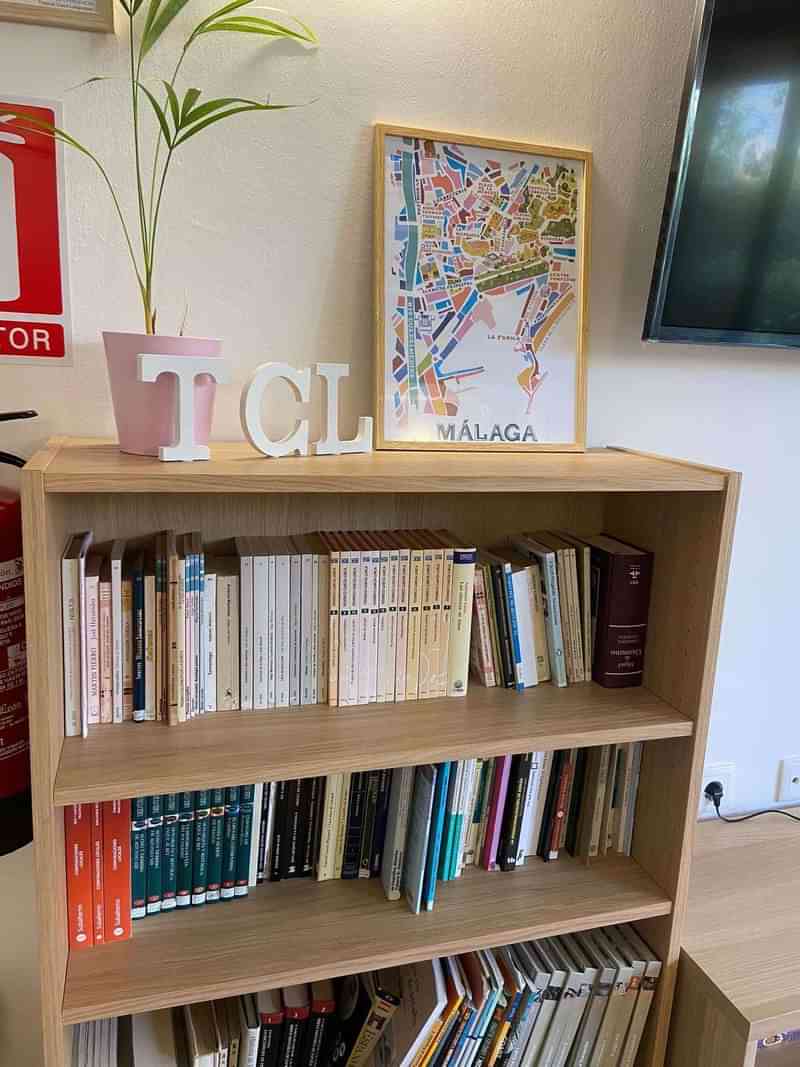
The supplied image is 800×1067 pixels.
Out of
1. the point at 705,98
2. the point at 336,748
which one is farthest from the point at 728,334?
the point at 336,748

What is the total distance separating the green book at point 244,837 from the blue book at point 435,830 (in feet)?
0.89

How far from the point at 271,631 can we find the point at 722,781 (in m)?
1.08

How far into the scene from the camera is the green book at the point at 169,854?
45.1 inches

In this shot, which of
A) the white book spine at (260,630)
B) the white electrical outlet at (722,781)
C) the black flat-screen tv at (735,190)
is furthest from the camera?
the white electrical outlet at (722,781)

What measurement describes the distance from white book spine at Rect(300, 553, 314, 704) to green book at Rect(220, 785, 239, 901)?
17 cm

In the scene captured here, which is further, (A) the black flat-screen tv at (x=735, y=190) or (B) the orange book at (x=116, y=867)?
(A) the black flat-screen tv at (x=735, y=190)

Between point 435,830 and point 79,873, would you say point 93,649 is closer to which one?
point 79,873

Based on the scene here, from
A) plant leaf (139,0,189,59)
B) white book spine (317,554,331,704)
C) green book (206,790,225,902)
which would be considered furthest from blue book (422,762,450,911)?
plant leaf (139,0,189,59)

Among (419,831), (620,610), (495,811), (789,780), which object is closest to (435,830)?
(419,831)

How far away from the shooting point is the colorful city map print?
4.09 ft

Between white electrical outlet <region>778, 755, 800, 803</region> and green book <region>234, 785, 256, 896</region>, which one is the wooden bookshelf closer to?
green book <region>234, 785, 256, 896</region>

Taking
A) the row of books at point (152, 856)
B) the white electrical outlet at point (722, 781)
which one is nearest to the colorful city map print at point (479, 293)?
the row of books at point (152, 856)

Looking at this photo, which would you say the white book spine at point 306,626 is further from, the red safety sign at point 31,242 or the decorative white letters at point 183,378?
the red safety sign at point 31,242

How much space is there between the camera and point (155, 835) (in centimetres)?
114
